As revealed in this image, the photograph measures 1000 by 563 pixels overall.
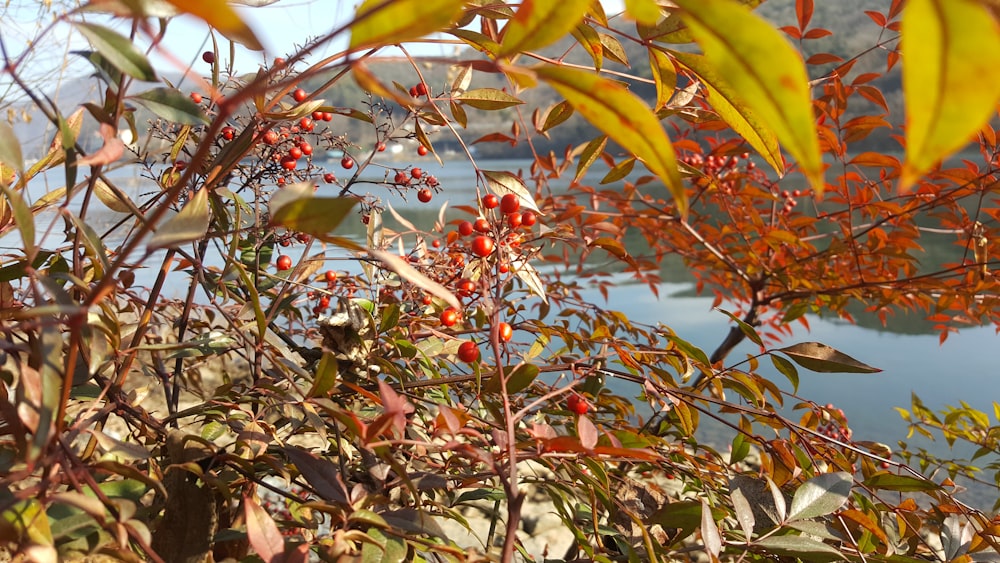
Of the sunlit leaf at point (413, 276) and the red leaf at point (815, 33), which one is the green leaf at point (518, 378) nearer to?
the sunlit leaf at point (413, 276)

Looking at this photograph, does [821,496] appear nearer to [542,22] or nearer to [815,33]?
[542,22]

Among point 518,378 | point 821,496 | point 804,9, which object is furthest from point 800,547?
point 804,9

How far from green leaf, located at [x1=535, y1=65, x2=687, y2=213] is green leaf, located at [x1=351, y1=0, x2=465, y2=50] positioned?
25 millimetres

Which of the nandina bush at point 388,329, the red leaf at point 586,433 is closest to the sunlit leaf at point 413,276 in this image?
the nandina bush at point 388,329

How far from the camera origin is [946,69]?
0.35 ft

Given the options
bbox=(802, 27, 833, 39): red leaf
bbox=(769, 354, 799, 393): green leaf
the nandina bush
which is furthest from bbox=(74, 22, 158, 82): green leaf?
bbox=(802, 27, 833, 39): red leaf

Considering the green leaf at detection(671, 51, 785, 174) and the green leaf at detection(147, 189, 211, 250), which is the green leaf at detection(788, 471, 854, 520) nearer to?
the green leaf at detection(671, 51, 785, 174)

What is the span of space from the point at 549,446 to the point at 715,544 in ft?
0.43

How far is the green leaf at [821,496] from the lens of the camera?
341 millimetres

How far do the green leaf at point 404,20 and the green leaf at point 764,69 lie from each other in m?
0.05

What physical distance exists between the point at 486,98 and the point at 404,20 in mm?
227

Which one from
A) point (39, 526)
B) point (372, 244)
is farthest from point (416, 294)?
point (39, 526)

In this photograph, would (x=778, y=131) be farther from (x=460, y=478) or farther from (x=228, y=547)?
Result: (x=228, y=547)

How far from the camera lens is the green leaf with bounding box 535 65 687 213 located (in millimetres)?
152
